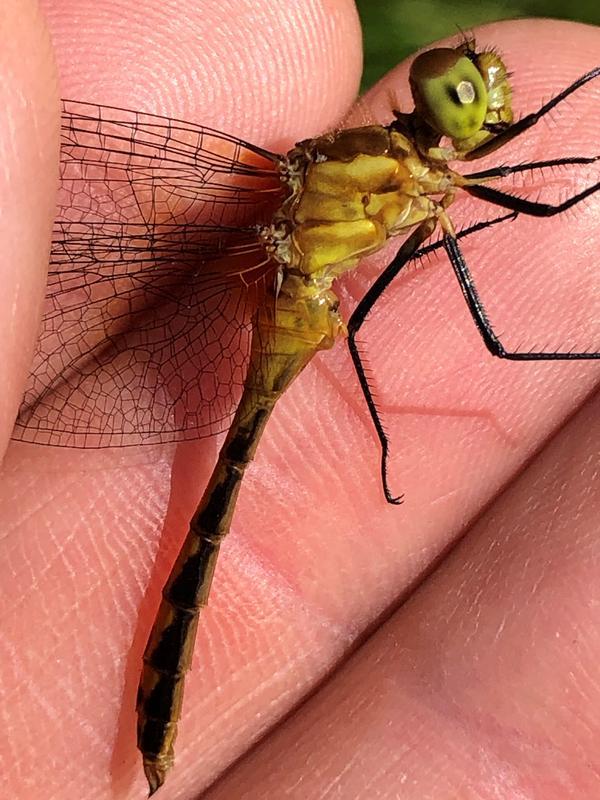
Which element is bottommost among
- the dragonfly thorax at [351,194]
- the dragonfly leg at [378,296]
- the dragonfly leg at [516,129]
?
the dragonfly leg at [378,296]

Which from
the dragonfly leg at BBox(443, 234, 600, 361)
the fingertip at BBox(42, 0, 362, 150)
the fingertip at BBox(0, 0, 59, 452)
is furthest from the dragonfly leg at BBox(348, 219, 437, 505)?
the fingertip at BBox(0, 0, 59, 452)

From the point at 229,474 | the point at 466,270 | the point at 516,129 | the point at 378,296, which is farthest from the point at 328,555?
the point at 516,129

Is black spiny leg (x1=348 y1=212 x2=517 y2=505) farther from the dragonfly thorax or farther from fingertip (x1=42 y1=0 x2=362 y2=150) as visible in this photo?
fingertip (x1=42 y1=0 x2=362 y2=150)

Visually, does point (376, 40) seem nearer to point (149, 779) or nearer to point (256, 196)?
point (256, 196)

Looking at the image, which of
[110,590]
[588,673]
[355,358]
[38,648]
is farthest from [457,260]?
[38,648]

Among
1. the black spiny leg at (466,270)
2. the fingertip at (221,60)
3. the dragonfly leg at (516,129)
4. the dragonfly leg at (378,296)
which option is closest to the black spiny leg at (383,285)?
the dragonfly leg at (378,296)

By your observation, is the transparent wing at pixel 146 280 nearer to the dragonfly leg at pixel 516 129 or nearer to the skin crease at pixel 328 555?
the skin crease at pixel 328 555
